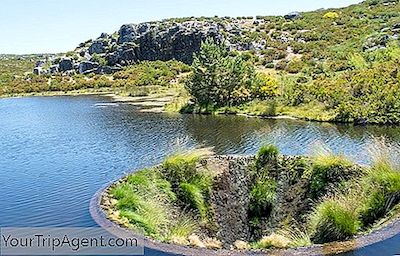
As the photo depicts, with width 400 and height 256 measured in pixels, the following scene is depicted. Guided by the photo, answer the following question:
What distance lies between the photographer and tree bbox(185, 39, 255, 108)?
43.0m

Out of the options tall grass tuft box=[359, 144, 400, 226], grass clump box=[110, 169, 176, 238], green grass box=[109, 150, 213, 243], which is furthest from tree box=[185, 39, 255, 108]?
tall grass tuft box=[359, 144, 400, 226]

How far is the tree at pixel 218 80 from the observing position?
43.0 metres

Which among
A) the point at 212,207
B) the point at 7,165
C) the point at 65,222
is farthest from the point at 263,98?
the point at 65,222

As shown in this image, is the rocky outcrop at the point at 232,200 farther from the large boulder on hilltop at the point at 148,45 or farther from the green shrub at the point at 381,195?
the large boulder on hilltop at the point at 148,45

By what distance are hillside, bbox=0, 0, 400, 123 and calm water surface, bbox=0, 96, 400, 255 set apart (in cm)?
375

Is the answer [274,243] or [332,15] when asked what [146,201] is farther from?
[332,15]

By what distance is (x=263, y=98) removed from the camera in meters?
41.9

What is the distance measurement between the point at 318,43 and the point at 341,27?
1145 centimetres

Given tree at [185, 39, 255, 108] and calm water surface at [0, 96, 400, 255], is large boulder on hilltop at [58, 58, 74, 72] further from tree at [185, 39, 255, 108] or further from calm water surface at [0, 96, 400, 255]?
tree at [185, 39, 255, 108]

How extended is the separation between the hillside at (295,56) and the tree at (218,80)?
1.83 metres

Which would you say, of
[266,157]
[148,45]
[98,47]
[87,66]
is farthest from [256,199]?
[98,47]

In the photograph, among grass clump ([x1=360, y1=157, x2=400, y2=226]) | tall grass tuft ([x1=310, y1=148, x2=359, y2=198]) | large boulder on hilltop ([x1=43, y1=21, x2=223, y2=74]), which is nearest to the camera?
grass clump ([x1=360, y1=157, x2=400, y2=226])

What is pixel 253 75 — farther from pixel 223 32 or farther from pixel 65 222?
pixel 223 32

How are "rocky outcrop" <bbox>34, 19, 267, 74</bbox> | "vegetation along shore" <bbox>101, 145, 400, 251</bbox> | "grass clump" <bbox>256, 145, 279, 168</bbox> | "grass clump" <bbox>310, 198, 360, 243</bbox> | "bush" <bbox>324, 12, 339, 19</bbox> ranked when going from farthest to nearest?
"rocky outcrop" <bbox>34, 19, 267, 74</bbox>, "bush" <bbox>324, 12, 339, 19</bbox>, "grass clump" <bbox>256, 145, 279, 168</bbox>, "vegetation along shore" <bbox>101, 145, 400, 251</bbox>, "grass clump" <bbox>310, 198, 360, 243</bbox>
